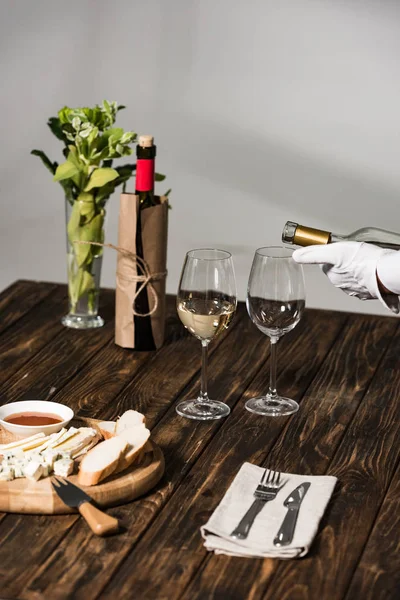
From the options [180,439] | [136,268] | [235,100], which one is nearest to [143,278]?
[136,268]

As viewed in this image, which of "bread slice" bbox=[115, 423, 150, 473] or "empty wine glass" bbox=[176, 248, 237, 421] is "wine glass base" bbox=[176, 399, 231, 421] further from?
"bread slice" bbox=[115, 423, 150, 473]

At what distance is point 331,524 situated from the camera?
1220 millimetres

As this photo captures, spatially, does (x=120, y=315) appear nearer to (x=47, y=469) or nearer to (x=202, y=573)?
(x=47, y=469)

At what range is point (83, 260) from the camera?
6.61 feet

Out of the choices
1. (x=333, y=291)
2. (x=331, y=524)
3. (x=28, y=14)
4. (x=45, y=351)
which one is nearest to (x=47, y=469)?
(x=331, y=524)

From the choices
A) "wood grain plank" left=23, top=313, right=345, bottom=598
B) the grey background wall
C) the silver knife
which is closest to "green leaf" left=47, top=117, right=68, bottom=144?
"wood grain plank" left=23, top=313, right=345, bottom=598

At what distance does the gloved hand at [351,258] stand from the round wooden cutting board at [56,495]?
0.52 metres

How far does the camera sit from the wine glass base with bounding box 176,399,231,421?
1572 millimetres

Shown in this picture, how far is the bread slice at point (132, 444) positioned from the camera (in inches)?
50.7

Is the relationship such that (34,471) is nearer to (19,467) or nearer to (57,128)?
(19,467)

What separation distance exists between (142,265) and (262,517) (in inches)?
32.5

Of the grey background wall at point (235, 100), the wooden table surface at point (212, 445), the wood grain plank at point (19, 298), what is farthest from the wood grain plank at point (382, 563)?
the grey background wall at point (235, 100)

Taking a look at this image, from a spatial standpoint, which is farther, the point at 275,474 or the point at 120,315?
the point at 120,315

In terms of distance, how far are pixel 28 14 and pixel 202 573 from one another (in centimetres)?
339
